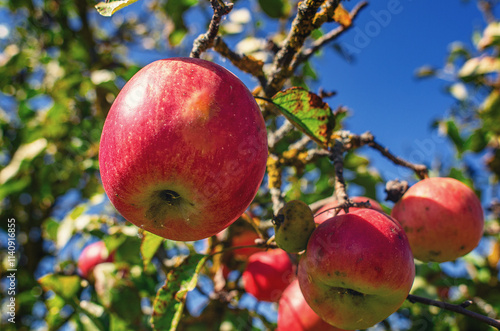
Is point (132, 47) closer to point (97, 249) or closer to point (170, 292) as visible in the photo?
point (97, 249)

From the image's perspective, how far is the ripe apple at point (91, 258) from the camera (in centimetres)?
226

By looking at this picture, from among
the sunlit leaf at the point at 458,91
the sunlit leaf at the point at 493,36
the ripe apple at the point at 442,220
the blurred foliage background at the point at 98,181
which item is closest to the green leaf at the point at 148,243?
the blurred foliage background at the point at 98,181

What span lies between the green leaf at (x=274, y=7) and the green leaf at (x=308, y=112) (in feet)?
3.82

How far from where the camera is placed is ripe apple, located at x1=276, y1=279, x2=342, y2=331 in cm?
120

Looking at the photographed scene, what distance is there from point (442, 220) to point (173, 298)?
0.92 m

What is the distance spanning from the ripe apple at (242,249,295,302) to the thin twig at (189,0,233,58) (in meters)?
1.07

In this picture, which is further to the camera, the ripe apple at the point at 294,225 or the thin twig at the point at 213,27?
the ripe apple at the point at 294,225

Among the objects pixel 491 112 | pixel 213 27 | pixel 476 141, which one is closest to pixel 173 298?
pixel 213 27

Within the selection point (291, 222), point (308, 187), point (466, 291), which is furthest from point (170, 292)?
point (466, 291)

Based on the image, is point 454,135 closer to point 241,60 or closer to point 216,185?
point 241,60

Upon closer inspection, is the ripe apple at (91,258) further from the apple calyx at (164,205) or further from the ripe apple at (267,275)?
the apple calyx at (164,205)

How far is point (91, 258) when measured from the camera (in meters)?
2.29

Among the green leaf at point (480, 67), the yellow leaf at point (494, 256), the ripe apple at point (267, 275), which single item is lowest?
the yellow leaf at point (494, 256)

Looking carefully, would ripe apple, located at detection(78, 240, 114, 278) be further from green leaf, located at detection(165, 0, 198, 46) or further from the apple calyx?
the apple calyx
